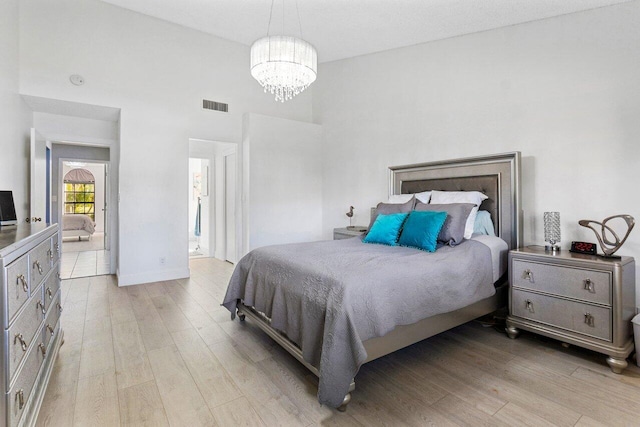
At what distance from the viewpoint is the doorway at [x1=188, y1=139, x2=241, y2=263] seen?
5469mm

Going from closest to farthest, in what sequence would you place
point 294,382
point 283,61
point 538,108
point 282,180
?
point 294,382
point 283,61
point 538,108
point 282,180

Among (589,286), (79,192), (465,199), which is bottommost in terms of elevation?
(589,286)

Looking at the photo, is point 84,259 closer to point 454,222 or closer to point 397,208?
point 397,208

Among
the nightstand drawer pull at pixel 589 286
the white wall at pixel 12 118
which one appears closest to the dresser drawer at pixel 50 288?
the white wall at pixel 12 118

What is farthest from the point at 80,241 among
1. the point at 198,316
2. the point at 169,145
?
the point at 198,316

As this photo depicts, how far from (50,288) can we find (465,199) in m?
3.38

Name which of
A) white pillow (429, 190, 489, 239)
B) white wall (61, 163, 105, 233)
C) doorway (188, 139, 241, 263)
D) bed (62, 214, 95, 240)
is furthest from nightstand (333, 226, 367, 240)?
white wall (61, 163, 105, 233)

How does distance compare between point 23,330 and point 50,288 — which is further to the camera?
point 50,288

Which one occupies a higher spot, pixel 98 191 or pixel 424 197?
pixel 98 191

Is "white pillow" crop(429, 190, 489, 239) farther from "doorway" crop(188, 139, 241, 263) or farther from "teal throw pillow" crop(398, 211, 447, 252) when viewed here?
"doorway" crop(188, 139, 241, 263)

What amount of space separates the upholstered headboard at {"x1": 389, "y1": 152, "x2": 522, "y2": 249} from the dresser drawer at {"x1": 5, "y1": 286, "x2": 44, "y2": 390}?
3.44m

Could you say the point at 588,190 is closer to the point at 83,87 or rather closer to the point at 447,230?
the point at 447,230

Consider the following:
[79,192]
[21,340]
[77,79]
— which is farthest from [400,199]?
[79,192]

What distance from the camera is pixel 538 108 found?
2.87 meters
